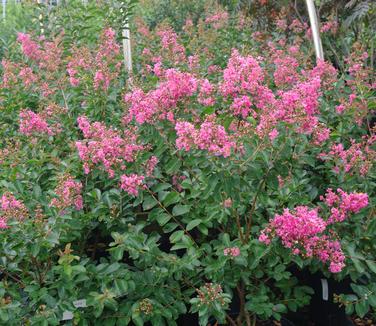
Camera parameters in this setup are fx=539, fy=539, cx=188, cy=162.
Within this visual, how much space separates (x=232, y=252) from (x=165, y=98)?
1.79ft

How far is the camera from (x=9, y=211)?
1.66m

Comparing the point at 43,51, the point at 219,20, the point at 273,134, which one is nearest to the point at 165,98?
the point at 273,134

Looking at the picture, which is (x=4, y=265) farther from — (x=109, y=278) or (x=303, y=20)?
(x=303, y=20)

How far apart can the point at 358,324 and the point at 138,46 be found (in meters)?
2.65

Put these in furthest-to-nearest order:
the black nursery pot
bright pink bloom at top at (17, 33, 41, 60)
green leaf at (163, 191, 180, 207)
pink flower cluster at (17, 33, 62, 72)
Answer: bright pink bloom at top at (17, 33, 41, 60), pink flower cluster at (17, 33, 62, 72), the black nursery pot, green leaf at (163, 191, 180, 207)

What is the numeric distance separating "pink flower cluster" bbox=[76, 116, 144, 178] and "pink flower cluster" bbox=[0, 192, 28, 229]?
0.27 meters

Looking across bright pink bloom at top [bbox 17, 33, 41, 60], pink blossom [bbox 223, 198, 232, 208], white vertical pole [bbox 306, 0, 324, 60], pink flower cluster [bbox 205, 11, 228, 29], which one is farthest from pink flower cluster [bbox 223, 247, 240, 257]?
pink flower cluster [bbox 205, 11, 228, 29]

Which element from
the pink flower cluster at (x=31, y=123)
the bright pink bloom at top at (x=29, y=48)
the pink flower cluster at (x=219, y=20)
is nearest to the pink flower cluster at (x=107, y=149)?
the pink flower cluster at (x=31, y=123)

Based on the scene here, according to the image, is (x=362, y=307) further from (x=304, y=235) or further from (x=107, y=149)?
(x=107, y=149)

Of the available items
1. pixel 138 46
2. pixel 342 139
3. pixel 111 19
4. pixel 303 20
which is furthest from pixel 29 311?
pixel 303 20

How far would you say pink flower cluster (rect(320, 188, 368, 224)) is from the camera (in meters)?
1.69

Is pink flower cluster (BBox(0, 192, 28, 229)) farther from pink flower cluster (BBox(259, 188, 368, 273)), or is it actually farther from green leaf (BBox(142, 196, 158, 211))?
pink flower cluster (BBox(259, 188, 368, 273))

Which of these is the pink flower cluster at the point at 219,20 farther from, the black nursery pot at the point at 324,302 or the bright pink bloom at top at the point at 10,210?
the bright pink bloom at top at the point at 10,210

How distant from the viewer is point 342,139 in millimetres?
2387
